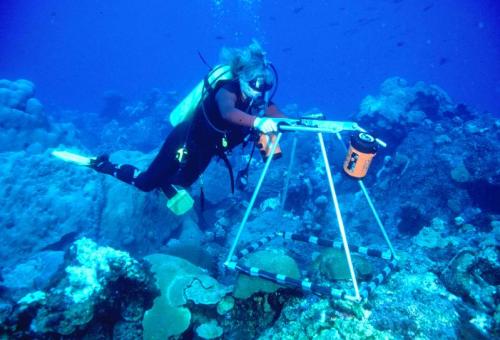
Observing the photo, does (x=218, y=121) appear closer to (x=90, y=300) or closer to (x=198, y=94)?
(x=198, y=94)

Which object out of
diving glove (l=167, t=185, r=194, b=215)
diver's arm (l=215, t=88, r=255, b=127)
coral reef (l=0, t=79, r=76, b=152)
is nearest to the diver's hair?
diver's arm (l=215, t=88, r=255, b=127)

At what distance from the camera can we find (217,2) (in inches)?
3639

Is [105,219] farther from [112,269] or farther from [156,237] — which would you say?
[112,269]

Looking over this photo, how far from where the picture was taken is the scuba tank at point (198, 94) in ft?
14.2

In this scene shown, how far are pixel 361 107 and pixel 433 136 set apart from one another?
163 inches

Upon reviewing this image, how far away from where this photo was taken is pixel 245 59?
4.23 m

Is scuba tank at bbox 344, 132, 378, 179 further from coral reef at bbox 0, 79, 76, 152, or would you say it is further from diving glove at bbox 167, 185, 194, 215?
coral reef at bbox 0, 79, 76, 152

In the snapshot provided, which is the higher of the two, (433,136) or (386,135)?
(386,135)

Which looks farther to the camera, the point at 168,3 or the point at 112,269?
the point at 168,3

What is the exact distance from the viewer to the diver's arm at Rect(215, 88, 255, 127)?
381cm

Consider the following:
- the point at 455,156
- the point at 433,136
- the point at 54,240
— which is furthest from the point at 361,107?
the point at 54,240

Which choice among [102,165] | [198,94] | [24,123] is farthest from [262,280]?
[24,123]

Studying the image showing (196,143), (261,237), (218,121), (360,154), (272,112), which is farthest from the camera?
(261,237)

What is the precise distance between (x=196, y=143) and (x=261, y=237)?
3.54 m
